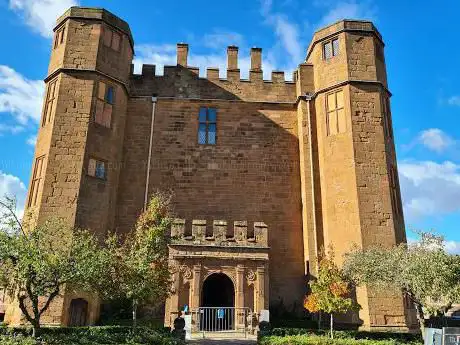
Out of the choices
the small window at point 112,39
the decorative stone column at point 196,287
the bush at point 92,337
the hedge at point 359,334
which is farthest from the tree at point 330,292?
the small window at point 112,39

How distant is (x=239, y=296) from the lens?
16891 mm

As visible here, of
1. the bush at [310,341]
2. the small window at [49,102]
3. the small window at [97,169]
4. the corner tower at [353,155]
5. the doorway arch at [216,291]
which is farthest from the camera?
the small window at [49,102]

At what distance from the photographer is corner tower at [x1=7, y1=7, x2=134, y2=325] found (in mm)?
18719

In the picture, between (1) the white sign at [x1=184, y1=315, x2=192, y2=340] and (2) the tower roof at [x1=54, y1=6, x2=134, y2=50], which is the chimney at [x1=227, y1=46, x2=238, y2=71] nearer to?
(2) the tower roof at [x1=54, y1=6, x2=134, y2=50]

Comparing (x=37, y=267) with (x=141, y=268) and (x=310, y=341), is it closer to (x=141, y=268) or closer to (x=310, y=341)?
(x=141, y=268)

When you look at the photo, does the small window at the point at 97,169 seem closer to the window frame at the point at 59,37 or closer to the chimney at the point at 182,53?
the window frame at the point at 59,37

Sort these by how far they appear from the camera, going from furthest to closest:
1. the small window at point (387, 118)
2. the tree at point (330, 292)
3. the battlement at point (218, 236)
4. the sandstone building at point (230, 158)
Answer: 1. the small window at point (387, 118)
2. the sandstone building at point (230, 158)
3. the battlement at point (218, 236)
4. the tree at point (330, 292)

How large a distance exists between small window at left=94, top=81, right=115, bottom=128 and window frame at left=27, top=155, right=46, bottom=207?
10.3ft

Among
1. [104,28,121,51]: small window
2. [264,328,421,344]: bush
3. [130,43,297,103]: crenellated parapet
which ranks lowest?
[264,328,421,344]: bush

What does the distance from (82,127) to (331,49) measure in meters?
13.2

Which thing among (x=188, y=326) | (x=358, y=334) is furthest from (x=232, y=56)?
(x=358, y=334)

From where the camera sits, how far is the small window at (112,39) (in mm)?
21828

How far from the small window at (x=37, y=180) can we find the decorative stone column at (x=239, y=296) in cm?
954

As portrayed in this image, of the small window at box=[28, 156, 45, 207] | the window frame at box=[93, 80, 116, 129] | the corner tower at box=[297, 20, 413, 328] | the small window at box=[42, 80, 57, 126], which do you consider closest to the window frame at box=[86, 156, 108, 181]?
the window frame at box=[93, 80, 116, 129]
